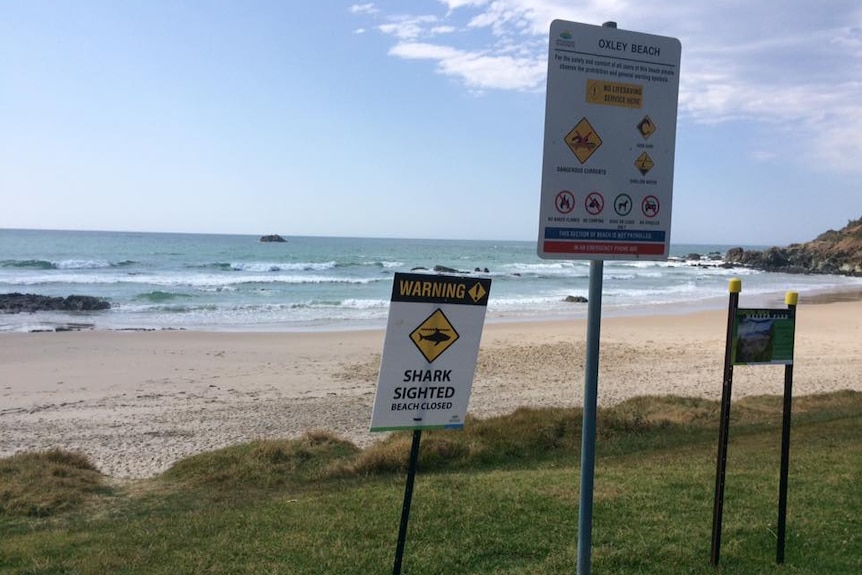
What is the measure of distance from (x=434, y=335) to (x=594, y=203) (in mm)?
1001

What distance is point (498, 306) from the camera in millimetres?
33250

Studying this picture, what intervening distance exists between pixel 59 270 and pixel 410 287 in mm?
57136

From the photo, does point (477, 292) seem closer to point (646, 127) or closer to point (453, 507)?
point (646, 127)

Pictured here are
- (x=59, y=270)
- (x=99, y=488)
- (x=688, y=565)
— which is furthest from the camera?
(x=59, y=270)

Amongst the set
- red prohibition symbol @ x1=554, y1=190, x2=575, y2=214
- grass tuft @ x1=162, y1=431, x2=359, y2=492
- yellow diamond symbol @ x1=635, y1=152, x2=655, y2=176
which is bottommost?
grass tuft @ x1=162, y1=431, x2=359, y2=492

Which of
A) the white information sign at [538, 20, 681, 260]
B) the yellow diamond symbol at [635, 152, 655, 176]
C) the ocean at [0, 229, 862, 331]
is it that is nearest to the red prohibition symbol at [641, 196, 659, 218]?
the white information sign at [538, 20, 681, 260]

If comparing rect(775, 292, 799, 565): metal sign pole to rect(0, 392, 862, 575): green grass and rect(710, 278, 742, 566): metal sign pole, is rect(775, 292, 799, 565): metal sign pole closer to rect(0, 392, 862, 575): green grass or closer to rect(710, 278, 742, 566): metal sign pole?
rect(0, 392, 862, 575): green grass

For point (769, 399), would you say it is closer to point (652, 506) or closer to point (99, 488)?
point (652, 506)

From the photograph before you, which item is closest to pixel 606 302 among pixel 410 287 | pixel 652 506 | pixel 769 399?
pixel 769 399

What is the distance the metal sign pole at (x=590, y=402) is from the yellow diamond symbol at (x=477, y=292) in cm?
58

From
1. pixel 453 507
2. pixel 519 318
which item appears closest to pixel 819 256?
pixel 519 318

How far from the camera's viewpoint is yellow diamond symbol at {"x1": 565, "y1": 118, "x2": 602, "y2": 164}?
2963 mm

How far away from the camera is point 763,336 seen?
12.9 feet

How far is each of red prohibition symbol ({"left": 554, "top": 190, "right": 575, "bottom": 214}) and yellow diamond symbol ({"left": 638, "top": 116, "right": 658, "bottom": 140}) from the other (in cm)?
42
